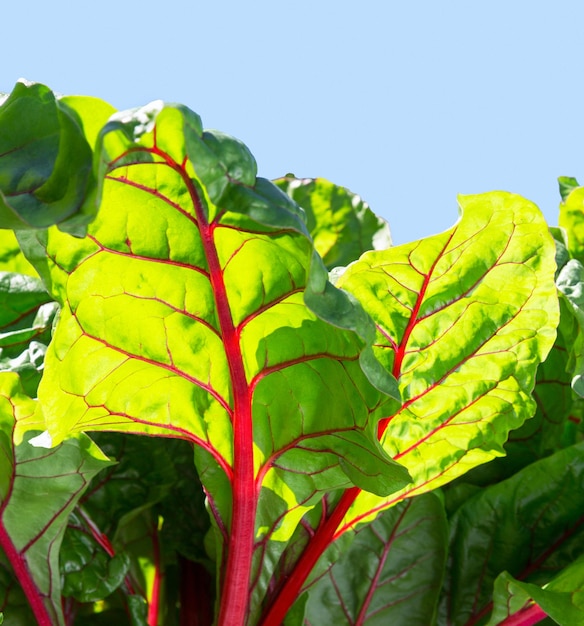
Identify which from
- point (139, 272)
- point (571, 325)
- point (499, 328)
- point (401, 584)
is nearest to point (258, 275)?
point (139, 272)

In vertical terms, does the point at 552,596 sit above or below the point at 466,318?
below

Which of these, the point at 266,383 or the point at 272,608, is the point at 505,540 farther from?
the point at 266,383

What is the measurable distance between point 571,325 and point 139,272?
479 mm

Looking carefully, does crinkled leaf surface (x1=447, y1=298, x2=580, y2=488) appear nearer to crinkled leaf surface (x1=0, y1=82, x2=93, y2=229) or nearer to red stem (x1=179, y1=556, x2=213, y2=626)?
red stem (x1=179, y1=556, x2=213, y2=626)

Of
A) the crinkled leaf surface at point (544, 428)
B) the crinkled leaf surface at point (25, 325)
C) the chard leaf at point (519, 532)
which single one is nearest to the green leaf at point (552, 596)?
the chard leaf at point (519, 532)

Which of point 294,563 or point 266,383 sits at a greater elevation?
point 266,383

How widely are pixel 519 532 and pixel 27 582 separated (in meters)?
0.58

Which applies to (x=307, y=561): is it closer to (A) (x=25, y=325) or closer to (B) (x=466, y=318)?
(B) (x=466, y=318)

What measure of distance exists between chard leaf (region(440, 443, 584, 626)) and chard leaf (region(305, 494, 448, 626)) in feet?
0.14

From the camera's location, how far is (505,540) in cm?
115

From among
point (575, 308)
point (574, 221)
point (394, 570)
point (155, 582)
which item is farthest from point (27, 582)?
point (574, 221)

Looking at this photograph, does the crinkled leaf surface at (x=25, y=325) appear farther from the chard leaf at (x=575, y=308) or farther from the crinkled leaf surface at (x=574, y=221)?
the crinkled leaf surface at (x=574, y=221)

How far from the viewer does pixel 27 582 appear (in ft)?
3.31

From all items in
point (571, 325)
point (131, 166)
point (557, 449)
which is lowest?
point (557, 449)
